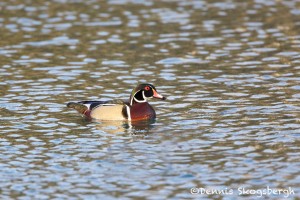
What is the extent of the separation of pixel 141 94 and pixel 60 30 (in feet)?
31.0

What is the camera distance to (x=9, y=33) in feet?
92.3

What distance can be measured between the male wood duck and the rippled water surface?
249 mm

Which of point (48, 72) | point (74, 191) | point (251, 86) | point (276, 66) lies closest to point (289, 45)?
point (276, 66)

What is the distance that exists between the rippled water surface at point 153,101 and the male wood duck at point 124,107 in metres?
0.25

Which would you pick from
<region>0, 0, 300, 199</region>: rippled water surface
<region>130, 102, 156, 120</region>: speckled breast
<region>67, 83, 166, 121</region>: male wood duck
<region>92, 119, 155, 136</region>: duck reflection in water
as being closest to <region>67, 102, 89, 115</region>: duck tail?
<region>67, 83, 166, 121</region>: male wood duck

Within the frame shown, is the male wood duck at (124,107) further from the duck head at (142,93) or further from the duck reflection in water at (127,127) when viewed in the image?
the duck reflection in water at (127,127)

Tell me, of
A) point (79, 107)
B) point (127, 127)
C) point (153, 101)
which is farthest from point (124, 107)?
point (153, 101)

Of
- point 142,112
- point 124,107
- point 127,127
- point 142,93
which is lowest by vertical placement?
point 127,127

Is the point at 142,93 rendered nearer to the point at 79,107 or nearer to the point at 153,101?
the point at 79,107

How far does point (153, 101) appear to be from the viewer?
21547mm

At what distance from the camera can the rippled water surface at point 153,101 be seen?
14.8 meters

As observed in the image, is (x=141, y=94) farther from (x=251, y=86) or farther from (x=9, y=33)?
(x=9, y=33)

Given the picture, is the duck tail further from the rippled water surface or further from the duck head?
the duck head

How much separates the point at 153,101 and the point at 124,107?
208 cm
